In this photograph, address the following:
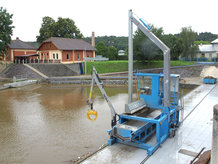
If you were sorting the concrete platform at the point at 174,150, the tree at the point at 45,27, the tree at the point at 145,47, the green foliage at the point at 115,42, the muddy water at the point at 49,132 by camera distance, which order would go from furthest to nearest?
the green foliage at the point at 115,42 < the tree at the point at 45,27 < the tree at the point at 145,47 < the muddy water at the point at 49,132 < the concrete platform at the point at 174,150

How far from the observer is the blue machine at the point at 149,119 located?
23.5 ft

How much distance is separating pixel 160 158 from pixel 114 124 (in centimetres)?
207

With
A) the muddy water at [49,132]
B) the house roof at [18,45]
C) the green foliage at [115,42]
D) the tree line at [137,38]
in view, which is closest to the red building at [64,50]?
the house roof at [18,45]

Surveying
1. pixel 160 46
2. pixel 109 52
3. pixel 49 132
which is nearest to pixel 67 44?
pixel 109 52

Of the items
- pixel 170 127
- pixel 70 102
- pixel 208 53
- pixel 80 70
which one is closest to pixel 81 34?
pixel 80 70

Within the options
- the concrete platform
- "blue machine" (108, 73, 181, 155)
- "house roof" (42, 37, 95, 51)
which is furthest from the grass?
"blue machine" (108, 73, 181, 155)

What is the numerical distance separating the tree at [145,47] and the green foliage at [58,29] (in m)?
18.0

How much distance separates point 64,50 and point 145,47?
14826 millimetres

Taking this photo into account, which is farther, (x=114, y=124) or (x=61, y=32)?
(x=61, y=32)

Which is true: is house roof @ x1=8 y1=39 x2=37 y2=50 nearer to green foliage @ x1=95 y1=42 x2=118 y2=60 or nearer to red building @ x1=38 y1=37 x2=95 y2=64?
red building @ x1=38 y1=37 x2=95 y2=64

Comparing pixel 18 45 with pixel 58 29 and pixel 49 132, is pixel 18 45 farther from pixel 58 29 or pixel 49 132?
pixel 49 132

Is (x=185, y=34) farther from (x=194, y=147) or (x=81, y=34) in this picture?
(x=194, y=147)

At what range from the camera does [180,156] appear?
6.75 metres

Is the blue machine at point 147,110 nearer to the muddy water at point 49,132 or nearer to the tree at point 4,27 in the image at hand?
the muddy water at point 49,132
